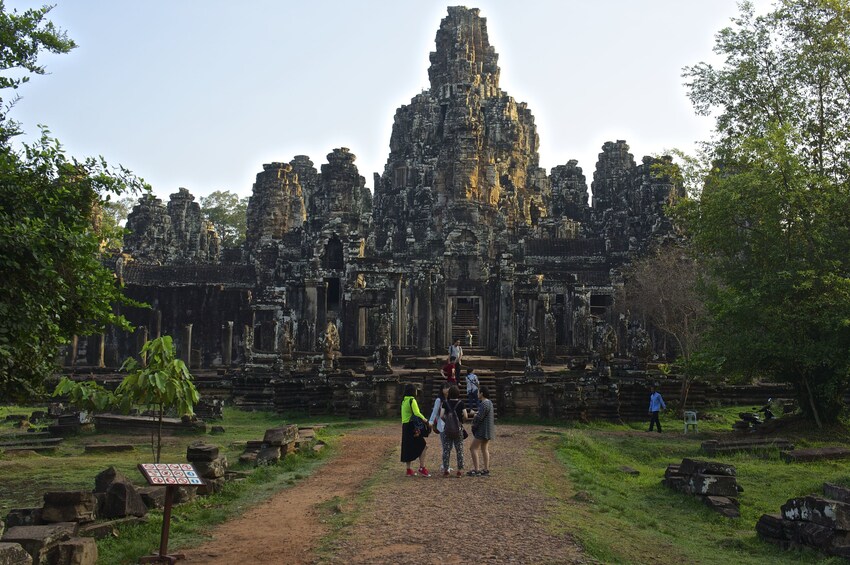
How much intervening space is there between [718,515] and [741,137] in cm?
1507

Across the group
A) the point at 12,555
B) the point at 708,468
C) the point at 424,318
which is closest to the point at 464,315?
the point at 424,318

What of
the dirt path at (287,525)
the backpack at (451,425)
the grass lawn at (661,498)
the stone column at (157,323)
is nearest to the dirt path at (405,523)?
the dirt path at (287,525)

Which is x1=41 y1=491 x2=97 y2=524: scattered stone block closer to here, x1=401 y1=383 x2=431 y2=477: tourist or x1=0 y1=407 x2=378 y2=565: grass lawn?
x1=0 y1=407 x2=378 y2=565: grass lawn

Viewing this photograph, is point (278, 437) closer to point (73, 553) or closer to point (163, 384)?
point (163, 384)

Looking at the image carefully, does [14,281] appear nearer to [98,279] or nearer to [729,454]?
[98,279]

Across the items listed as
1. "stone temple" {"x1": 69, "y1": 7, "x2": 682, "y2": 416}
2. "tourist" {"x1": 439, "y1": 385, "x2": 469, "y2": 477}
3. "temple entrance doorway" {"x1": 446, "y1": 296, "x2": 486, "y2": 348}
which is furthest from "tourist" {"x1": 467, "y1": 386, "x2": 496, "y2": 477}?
"temple entrance doorway" {"x1": 446, "y1": 296, "x2": 486, "y2": 348}

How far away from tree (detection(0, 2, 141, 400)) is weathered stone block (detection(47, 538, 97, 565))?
2.68 metres

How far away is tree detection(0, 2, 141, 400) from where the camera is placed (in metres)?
10.8

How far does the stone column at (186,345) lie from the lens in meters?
40.4

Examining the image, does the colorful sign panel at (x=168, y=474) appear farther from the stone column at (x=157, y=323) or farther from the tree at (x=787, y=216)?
the stone column at (x=157, y=323)

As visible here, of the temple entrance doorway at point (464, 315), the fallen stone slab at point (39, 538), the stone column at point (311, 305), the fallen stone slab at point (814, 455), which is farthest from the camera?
the temple entrance doorway at point (464, 315)

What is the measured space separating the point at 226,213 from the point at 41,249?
70659 millimetres

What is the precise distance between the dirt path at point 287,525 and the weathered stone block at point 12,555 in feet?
7.14

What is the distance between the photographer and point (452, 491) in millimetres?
12359
